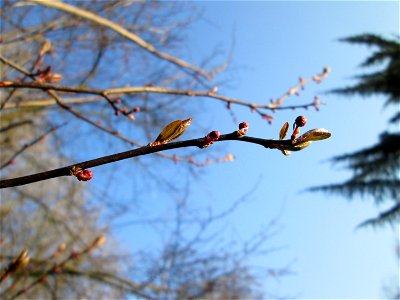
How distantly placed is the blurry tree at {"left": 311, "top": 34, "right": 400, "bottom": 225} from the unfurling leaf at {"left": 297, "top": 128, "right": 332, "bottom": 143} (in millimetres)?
11936

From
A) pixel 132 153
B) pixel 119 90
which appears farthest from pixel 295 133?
pixel 119 90

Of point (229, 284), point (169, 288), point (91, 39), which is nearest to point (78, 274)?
point (169, 288)

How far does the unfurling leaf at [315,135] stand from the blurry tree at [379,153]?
11936mm

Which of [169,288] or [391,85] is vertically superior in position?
[391,85]

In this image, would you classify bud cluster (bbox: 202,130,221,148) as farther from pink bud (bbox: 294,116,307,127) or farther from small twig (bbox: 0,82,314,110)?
small twig (bbox: 0,82,314,110)

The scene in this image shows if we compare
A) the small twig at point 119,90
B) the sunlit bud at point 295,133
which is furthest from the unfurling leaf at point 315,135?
the small twig at point 119,90

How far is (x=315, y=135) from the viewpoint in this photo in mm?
601

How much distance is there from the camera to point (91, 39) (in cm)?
464

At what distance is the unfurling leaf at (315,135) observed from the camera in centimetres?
59

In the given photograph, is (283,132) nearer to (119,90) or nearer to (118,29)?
(119,90)

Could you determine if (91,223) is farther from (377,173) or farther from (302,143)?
(377,173)

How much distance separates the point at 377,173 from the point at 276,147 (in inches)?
505

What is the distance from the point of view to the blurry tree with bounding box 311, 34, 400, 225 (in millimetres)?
11625

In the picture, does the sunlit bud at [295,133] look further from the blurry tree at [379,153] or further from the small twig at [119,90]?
the blurry tree at [379,153]
